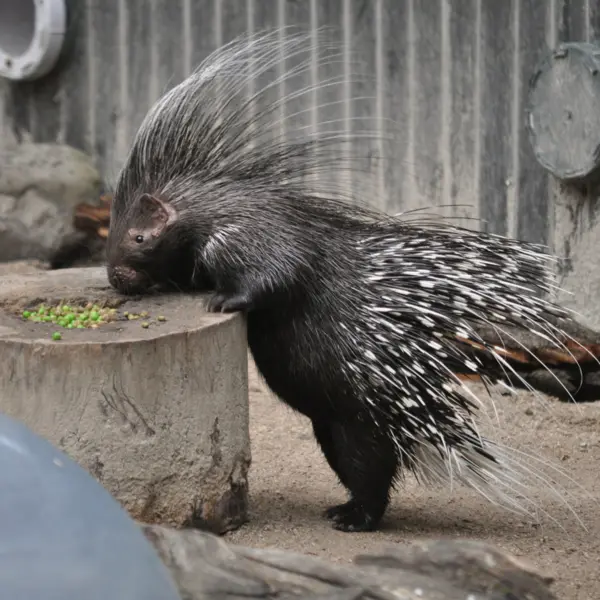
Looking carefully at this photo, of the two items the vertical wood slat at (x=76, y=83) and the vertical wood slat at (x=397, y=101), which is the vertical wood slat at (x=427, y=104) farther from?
the vertical wood slat at (x=76, y=83)

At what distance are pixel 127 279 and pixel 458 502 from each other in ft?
4.51

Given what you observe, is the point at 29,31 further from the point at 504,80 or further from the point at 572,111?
the point at 572,111

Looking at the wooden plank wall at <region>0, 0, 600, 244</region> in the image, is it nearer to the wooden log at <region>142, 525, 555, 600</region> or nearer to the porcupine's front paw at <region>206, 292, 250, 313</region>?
the porcupine's front paw at <region>206, 292, 250, 313</region>

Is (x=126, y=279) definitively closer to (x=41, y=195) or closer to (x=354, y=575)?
(x=354, y=575)

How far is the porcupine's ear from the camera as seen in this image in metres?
3.58

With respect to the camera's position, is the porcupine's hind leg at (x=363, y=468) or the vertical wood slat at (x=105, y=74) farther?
the vertical wood slat at (x=105, y=74)

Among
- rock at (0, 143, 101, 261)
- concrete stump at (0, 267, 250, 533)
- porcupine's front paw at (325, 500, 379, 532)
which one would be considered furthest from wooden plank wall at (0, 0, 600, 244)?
porcupine's front paw at (325, 500, 379, 532)

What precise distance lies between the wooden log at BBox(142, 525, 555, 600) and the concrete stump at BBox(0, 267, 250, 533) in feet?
3.06

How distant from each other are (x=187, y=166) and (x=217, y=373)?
69 centimetres

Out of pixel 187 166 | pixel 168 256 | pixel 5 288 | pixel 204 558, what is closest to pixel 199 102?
pixel 187 166

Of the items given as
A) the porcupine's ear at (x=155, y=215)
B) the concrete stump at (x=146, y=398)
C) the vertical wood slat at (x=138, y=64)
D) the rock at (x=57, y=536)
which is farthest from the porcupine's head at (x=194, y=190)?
the vertical wood slat at (x=138, y=64)

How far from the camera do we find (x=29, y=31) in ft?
21.5

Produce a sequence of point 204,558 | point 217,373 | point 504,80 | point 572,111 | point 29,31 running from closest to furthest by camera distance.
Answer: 1. point 204,558
2. point 217,373
3. point 572,111
4. point 504,80
5. point 29,31

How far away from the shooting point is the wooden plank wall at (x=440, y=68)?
17.0ft
